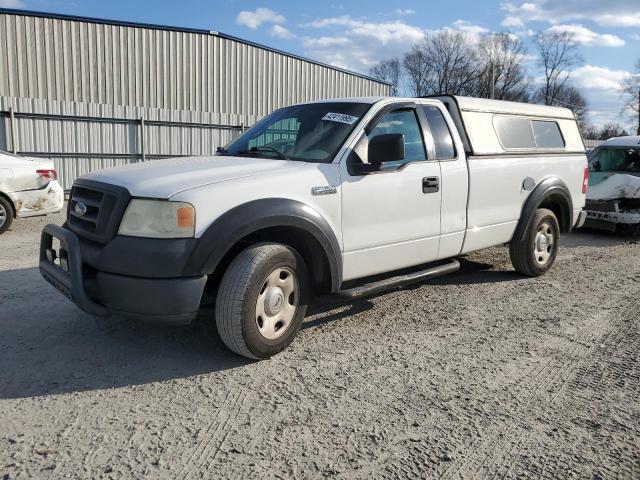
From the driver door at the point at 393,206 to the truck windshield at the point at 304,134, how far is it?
0.61ft

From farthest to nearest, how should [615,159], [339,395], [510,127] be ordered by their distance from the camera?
[615,159], [510,127], [339,395]

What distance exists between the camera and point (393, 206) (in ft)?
14.6

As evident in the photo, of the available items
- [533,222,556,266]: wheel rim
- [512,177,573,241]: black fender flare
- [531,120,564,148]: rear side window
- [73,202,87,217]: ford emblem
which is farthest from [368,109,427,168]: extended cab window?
[73,202,87,217]: ford emblem

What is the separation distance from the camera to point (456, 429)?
116 inches

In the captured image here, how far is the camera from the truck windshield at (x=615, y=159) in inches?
409

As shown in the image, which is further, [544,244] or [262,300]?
[544,244]

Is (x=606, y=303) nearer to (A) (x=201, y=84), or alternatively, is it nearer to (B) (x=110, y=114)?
(B) (x=110, y=114)

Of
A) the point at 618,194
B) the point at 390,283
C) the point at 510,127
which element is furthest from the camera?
→ the point at 618,194

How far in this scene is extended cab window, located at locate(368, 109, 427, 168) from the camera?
461 cm

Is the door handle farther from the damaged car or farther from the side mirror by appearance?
the damaged car

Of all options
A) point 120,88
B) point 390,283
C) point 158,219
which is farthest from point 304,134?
point 120,88

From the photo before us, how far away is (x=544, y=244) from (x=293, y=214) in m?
3.85

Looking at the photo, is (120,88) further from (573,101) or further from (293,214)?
(573,101)

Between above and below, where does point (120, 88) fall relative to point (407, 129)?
above
